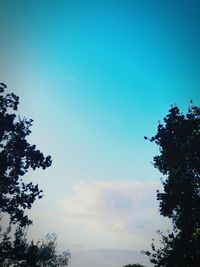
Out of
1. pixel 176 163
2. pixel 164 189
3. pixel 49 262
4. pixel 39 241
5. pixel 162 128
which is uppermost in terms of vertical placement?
pixel 162 128

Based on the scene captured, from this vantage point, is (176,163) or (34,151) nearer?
(34,151)

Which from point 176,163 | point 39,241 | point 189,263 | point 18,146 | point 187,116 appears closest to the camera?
point 189,263

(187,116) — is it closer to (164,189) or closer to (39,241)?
(164,189)

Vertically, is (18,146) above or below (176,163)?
below

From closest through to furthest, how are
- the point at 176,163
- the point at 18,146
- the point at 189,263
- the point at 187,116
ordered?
the point at 189,263, the point at 18,146, the point at 176,163, the point at 187,116

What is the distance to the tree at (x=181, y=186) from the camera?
69.7ft

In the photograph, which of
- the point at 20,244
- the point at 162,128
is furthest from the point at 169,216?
the point at 20,244

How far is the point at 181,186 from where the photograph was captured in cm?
2291

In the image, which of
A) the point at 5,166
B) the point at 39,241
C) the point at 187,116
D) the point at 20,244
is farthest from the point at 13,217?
the point at 39,241

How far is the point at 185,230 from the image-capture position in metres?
22.6

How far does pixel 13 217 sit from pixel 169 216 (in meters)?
13.6

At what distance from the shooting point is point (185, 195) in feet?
74.3

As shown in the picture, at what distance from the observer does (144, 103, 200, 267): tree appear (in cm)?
2123

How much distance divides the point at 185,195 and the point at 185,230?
2958 millimetres
